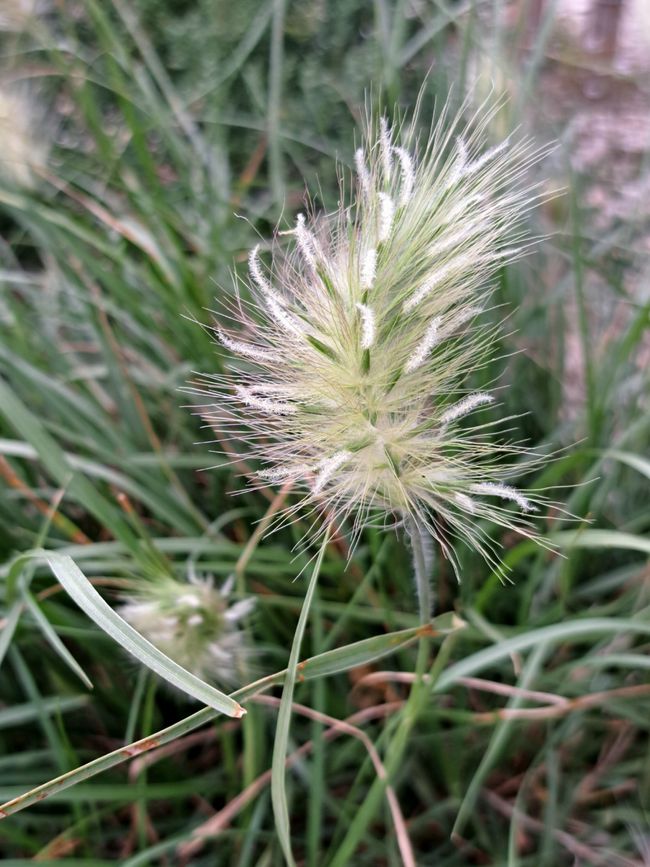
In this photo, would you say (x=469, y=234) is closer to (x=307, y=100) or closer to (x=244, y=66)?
(x=307, y=100)

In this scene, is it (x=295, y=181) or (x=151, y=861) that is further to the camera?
(x=295, y=181)

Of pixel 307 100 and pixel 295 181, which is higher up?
pixel 307 100

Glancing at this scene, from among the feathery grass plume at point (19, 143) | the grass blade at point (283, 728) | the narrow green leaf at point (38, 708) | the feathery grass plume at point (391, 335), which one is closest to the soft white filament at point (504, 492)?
the feathery grass plume at point (391, 335)

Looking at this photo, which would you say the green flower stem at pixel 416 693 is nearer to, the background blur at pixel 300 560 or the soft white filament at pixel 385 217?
the background blur at pixel 300 560

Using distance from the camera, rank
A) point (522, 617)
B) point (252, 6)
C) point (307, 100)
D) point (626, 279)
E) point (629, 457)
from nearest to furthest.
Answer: point (629, 457) < point (522, 617) < point (626, 279) < point (307, 100) < point (252, 6)

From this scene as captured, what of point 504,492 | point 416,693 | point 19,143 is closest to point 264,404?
point 504,492

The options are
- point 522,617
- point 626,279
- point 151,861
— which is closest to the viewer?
point 522,617

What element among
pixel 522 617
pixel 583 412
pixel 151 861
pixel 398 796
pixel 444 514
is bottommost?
pixel 151 861

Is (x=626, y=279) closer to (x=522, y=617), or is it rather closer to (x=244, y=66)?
(x=522, y=617)

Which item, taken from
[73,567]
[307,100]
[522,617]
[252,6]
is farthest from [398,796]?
[252,6]
